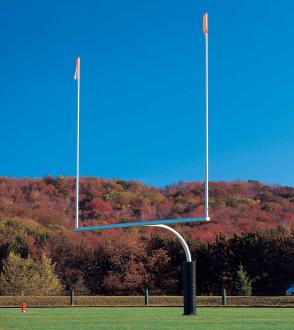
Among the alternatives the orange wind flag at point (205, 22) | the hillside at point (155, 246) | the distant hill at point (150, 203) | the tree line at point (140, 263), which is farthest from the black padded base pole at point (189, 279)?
the tree line at point (140, 263)

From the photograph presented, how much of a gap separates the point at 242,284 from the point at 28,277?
37.8ft

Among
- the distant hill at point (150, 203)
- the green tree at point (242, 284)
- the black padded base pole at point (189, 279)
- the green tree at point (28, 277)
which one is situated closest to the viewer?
the black padded base pole at point (189, 279)

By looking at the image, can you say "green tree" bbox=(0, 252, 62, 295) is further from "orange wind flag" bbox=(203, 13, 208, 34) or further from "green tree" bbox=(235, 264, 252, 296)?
"orange wind flag" bbox=(203, 13, 208, 34)

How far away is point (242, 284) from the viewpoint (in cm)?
3728

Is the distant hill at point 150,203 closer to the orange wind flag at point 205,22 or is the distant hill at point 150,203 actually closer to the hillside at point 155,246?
the hillside at point 155,246

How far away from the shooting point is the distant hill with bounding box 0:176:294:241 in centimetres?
2394

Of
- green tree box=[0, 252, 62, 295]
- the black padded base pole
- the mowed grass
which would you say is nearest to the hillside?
green tree box=[0, 252, 62, 295]

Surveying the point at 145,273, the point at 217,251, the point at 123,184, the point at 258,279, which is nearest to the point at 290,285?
the point at 258,279

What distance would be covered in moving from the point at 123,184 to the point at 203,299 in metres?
6.42

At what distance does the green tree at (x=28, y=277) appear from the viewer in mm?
39344

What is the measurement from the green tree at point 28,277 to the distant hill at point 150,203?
311cm

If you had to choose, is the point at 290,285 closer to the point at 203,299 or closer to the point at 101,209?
the point at 203,299

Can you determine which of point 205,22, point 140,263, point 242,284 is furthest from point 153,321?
point 140,263

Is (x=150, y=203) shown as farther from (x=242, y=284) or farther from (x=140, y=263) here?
(x=140, y=263)
